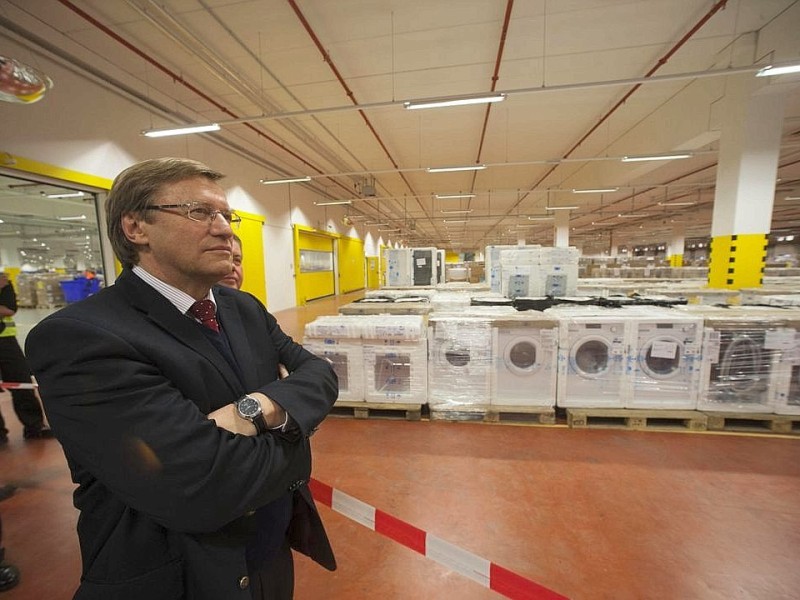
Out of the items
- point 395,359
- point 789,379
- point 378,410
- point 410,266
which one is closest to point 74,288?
point 410,266

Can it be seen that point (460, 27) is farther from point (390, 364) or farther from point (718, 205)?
point (718, 205)

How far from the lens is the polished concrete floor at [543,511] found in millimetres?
2107

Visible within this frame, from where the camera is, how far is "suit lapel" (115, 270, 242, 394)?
97cm

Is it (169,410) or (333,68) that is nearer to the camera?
(169,410)

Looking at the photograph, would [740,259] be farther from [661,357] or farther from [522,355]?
[522,355]

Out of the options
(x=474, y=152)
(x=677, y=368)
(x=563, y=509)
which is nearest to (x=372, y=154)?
(x=474, y=152)

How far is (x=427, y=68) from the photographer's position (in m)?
6.87

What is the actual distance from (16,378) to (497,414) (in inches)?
213

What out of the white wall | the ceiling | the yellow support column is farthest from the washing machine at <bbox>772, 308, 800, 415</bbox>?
the white wall

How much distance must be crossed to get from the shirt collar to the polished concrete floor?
1.95 meters

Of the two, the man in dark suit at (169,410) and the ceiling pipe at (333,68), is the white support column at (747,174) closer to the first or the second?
the ceiling pipe at (333,68)

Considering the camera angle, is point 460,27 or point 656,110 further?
point 656,110

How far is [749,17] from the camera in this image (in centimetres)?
567

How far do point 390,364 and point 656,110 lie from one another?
33.6ft
